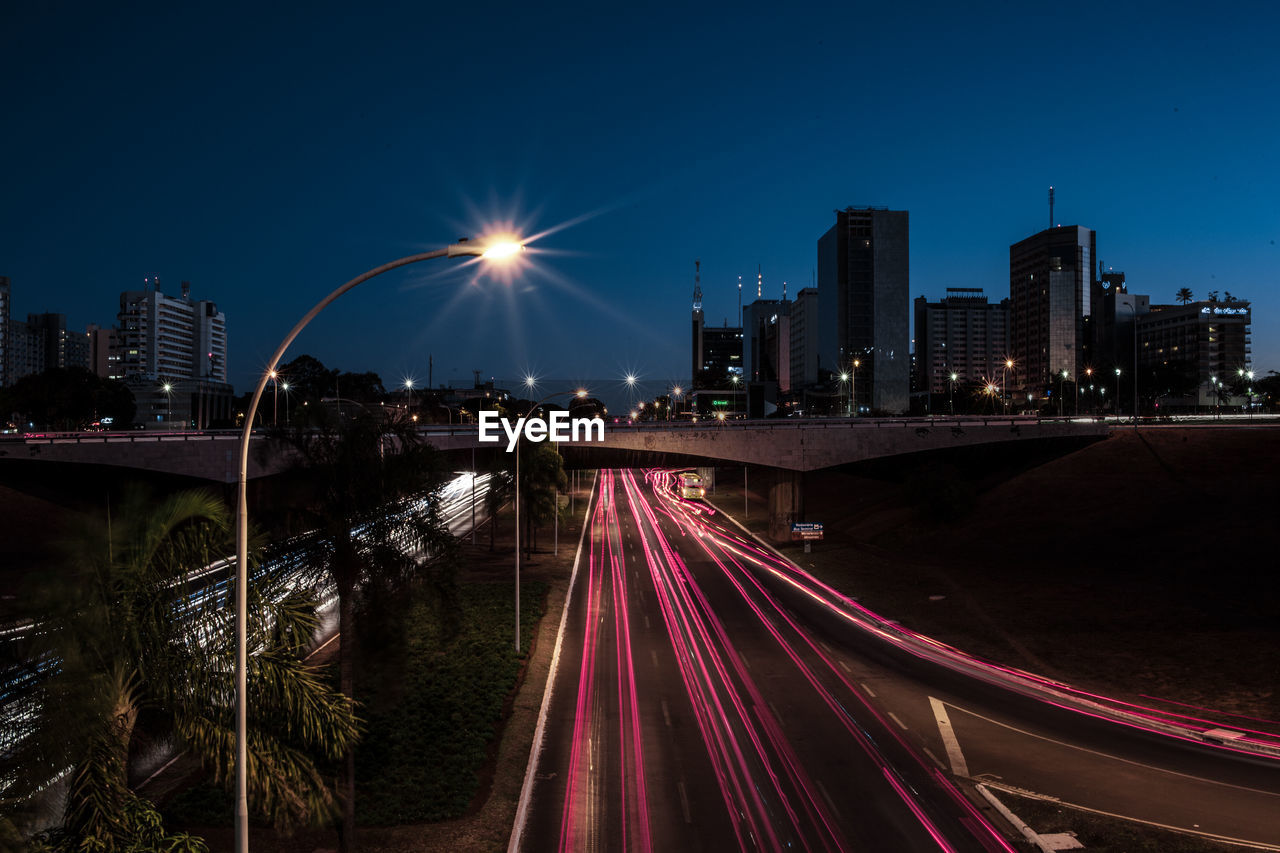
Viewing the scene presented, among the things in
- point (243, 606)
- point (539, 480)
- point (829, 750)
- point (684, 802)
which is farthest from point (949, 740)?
point (539, 480)

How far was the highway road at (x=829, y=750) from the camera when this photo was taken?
1494 centimetres

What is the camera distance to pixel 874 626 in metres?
32.1

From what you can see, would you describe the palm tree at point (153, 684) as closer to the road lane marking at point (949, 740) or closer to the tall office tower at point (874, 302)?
the road lane marking at point (949, 740)

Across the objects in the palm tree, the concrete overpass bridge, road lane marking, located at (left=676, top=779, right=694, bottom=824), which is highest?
the concrete overpass bridge

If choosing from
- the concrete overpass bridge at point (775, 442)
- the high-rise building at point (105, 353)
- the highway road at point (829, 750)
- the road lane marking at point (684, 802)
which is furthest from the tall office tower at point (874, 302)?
the high-rise building at point (105, 353)

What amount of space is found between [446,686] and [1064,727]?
17321 mm

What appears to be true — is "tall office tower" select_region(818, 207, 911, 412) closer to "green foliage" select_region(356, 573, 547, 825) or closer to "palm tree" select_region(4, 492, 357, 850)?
"green foliage" select_region(356, 573, 547, 825)

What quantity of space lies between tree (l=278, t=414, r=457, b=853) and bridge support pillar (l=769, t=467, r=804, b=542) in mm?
45310

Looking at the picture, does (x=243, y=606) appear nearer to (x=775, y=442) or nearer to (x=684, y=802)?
(x=684, y=802)

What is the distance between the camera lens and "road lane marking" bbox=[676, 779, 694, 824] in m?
15.2

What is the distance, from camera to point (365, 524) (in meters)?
14.2

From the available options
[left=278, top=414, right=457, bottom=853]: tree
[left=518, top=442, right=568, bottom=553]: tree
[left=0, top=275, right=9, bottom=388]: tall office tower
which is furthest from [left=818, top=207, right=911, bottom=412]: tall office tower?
[left=0, top=275, right=9, bottom=388]: tall office tower

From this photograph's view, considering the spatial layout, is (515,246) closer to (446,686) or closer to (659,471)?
(446,686)

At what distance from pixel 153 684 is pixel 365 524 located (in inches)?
187
